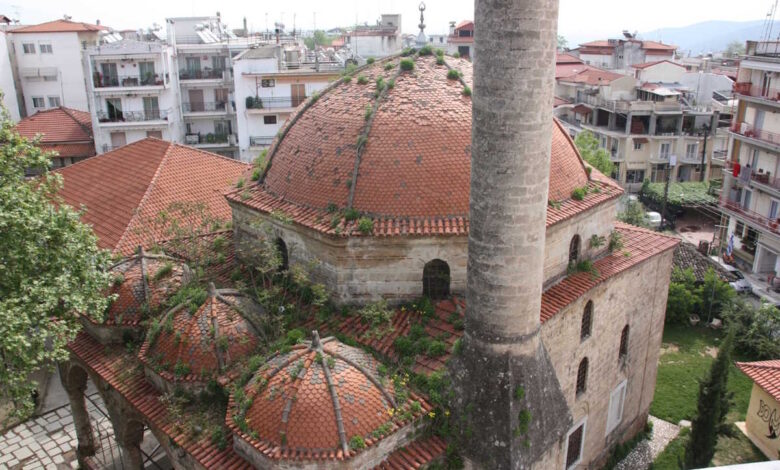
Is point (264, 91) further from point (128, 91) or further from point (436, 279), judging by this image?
point (436, 279)

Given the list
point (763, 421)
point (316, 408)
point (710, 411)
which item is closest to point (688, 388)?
point (763, 421)

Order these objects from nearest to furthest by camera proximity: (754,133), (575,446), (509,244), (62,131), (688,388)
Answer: (509,244) < (575,446) < (688,388) < (754,133) < (62,131)

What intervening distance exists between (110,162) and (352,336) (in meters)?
16.4

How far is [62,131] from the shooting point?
39.5 m

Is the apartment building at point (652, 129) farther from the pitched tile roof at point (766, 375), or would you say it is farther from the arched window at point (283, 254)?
the arched window at point (283, 254)

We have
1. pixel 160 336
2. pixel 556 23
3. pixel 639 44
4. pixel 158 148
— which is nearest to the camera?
pixel 556 23

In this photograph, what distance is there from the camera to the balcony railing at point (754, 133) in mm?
31719

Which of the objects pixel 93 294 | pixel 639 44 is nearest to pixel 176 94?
pixel 93 294

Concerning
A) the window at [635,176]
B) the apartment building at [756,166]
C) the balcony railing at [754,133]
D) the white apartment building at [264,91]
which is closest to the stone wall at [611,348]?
the apartment building at [756,166]

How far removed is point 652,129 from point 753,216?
12726 millimetres

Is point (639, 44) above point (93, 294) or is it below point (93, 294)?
above

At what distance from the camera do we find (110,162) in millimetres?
26562

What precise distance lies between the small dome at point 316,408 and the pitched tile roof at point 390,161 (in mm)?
3556

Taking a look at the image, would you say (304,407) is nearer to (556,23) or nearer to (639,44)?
(556,23)
